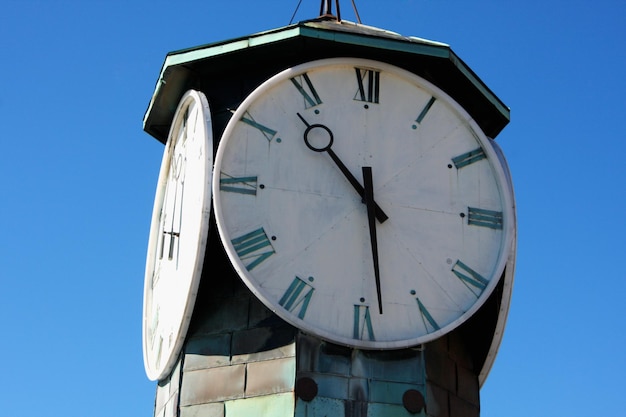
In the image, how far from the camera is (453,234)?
42.5 ft

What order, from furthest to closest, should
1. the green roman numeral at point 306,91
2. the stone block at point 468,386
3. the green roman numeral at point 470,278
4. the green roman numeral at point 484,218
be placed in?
the green roman numeral at point 306,91 < the green roman numeral at point 484,218 < the stone block at point 468,386 < the green roman numeral at point 470,278

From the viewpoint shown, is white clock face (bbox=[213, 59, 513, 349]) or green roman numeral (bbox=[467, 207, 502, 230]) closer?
white clock face (bbox=[213, 59, 513, 349])

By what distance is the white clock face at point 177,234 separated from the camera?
12.6 metres

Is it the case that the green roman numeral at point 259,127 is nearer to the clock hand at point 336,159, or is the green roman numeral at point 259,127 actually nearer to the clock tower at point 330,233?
the clock tower at point 330,233

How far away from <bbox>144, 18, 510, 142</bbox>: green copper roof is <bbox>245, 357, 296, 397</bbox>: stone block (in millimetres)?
2862

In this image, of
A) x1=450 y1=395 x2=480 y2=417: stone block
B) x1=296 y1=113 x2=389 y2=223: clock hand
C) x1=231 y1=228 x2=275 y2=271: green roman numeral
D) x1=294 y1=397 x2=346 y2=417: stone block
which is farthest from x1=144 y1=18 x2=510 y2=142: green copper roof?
x1=294 y1=397 x2=346 y2=417: stone block

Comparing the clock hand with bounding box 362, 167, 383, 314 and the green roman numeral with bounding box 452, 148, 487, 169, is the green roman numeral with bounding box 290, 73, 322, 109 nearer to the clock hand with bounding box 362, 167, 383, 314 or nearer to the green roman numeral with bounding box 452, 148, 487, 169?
the clock hand with bounding box 362, 167, 383, 314

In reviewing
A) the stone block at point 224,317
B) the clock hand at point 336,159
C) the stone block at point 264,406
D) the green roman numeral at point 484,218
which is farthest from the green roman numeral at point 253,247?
the green roman numeral at point 484,218

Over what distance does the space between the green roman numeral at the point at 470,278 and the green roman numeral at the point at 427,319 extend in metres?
0.50

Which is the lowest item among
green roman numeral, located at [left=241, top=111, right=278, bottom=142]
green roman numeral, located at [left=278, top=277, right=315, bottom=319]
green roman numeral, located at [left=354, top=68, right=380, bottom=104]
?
green roman numeral, located at [left=278, top=277, right=315, bottom=319]

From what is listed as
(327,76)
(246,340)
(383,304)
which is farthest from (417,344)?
(327,76)

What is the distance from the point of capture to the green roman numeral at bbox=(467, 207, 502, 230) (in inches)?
515

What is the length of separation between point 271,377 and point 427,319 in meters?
1.52

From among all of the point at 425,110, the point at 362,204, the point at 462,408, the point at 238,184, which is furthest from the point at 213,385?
the point at 425,110
